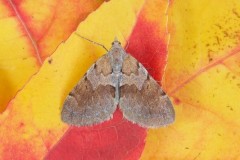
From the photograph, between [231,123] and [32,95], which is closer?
[32,95]

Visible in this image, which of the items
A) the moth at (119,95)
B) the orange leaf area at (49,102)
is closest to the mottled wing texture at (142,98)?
the moth at (119,95)

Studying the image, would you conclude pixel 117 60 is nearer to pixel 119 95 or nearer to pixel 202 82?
pixel 119 95

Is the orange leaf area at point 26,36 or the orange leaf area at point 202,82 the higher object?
the orange leaf area at point 26,36

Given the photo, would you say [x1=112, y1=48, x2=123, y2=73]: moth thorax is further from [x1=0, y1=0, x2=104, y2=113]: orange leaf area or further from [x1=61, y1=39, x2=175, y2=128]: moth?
[x1=0, y1=0, x2=104, y2=113]: orange leaf area

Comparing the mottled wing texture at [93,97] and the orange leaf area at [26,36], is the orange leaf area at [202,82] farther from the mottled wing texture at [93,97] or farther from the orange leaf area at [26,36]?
the orange leaf area at [26,36]

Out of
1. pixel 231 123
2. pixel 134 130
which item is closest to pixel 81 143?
pixel 134 130

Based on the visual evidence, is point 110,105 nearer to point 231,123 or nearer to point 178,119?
point 178,119

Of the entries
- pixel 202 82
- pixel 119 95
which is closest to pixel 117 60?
pixel 119 95
